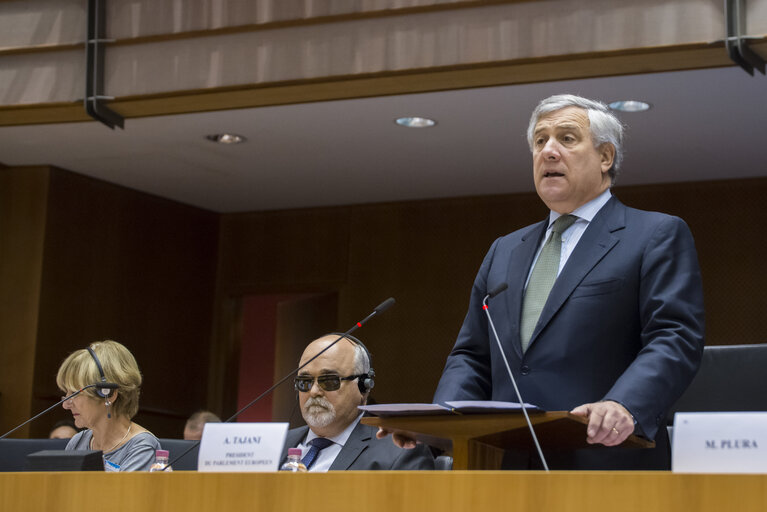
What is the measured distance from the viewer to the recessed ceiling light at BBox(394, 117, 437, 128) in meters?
6.07

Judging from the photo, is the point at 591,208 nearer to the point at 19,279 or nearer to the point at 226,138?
the point at 226,138

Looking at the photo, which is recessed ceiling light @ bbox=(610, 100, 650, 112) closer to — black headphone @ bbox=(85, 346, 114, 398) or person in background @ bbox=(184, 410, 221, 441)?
person in background @ bbox=(184, 410, 221, 441)

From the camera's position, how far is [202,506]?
1896mm

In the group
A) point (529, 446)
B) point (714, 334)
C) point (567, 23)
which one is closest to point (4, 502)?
point (529, 446)

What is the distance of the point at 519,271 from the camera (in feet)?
8.30

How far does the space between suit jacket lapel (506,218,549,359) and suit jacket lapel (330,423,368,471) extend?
80 cm

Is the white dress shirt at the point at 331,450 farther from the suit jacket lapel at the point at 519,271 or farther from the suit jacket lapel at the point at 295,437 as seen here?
the suit jacket lapel at the point at 519,271

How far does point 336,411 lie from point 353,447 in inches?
4.9

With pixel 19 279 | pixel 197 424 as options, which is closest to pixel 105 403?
pixel 197 424

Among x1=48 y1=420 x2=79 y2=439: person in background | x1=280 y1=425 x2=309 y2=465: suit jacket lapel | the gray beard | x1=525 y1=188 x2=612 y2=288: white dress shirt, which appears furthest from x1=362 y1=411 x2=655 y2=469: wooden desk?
x1=48 y1=420 x2=79 y2=439: person in background

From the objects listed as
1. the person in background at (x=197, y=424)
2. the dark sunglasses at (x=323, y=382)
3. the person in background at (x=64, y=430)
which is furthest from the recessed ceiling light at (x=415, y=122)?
the dark sunglasses at (x=323, y=382)

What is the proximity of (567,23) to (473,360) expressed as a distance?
8.75 feet

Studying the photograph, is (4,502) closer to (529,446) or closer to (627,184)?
(529,446)

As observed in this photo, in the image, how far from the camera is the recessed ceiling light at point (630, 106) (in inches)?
223
